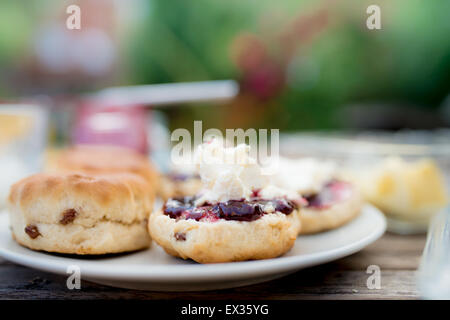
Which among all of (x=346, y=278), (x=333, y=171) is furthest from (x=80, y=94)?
(x=346, y=278)

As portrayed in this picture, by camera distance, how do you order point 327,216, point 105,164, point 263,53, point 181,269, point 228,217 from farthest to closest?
point 263,53 → point 105,164 → point 327,216 → point 228,217 → point 181,269

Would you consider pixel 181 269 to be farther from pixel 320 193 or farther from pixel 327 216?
pixel 320 193

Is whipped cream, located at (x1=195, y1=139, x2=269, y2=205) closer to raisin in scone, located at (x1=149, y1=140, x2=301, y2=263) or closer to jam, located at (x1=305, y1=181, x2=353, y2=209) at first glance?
raisin in scone, located at (x1=149, y1=140, x2=301, y2=263)

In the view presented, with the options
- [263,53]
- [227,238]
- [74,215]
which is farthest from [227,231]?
Answer: [263,53]

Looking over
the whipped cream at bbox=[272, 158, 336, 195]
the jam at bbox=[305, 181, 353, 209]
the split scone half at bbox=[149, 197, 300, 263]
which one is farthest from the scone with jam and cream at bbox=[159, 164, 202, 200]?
the split scone half at bbox=[149, 197, 300, 263]

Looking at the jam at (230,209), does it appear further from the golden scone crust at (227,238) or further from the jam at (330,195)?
the jam at (330,195)
